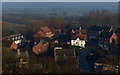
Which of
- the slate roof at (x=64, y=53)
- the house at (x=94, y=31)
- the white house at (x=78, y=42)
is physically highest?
the house at (x=94, y=31)

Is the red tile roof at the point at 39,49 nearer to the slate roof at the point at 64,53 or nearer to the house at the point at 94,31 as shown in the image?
the slate roof at the point at 64,53

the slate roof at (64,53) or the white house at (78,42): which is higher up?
the white house at (78,42)

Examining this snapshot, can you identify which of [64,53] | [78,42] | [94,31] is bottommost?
[64,53]

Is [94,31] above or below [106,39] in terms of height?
above

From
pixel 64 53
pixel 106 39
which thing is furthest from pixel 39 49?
pixel 106 39

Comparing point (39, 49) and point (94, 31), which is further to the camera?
point (94, 31)

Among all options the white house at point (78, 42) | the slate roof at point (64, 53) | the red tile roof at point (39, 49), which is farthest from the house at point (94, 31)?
the slate roof at point (64, 53)

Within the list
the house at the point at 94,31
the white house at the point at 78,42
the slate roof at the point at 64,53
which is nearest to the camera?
the slate roof at the point at 64,53

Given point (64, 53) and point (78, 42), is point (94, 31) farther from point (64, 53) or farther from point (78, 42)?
point (64, 53)

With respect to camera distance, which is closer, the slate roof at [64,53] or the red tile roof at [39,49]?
the slate roof at [64,53]

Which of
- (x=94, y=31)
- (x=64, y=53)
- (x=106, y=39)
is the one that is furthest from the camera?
(x=94, y=31)

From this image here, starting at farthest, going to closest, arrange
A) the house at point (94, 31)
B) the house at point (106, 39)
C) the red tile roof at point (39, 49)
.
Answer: the house at point (94, 31)
the house at point (106, 39)
the red tile roof at point (39, 49)
